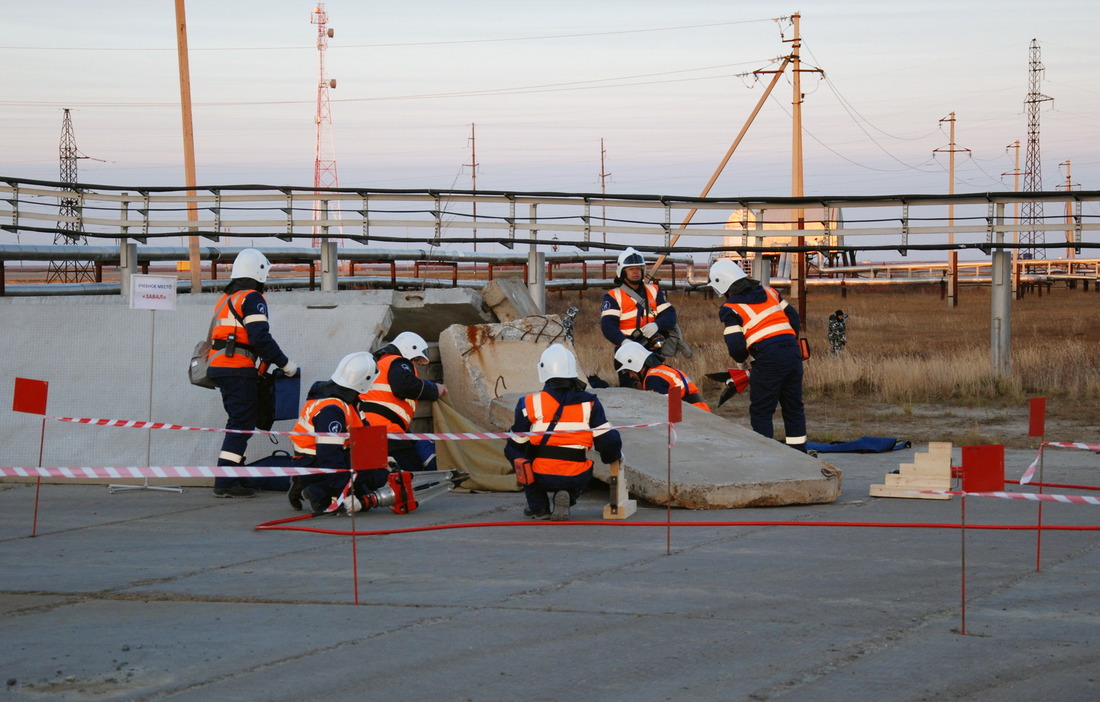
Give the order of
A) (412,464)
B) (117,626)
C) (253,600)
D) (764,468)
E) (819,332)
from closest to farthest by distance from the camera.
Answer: (117,626) → (253,600) → (764,468) → (412,464) → (819,332)

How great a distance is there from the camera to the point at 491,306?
1462cm

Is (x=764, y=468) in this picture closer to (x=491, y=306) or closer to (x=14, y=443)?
(x=491, y=306)

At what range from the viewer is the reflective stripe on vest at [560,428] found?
9492 mm

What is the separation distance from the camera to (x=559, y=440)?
952 centimetres

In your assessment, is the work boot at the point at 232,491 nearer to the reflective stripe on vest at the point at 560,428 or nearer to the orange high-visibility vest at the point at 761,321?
the reflective stripe on vest at the point at 560,428

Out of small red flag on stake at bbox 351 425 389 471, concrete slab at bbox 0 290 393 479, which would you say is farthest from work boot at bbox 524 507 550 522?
concrete slab at bbox 0 290 393 479

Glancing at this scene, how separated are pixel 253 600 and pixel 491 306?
798 cm

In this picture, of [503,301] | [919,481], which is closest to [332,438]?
[919,481]

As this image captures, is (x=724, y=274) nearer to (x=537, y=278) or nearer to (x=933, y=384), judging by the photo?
(x=537, y=278)

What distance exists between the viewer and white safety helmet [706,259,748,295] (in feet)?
40.2

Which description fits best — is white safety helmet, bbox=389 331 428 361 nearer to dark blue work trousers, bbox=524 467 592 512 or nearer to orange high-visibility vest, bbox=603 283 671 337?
dark blue work trousers, bbox=524 467 592 512

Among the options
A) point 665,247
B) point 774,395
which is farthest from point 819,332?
A: point 774,395

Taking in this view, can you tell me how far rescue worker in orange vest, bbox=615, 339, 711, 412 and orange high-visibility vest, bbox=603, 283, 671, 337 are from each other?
28 centimetres

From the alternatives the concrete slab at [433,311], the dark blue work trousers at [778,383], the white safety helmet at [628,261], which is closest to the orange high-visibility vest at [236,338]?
the concrete slab at [433,311]
